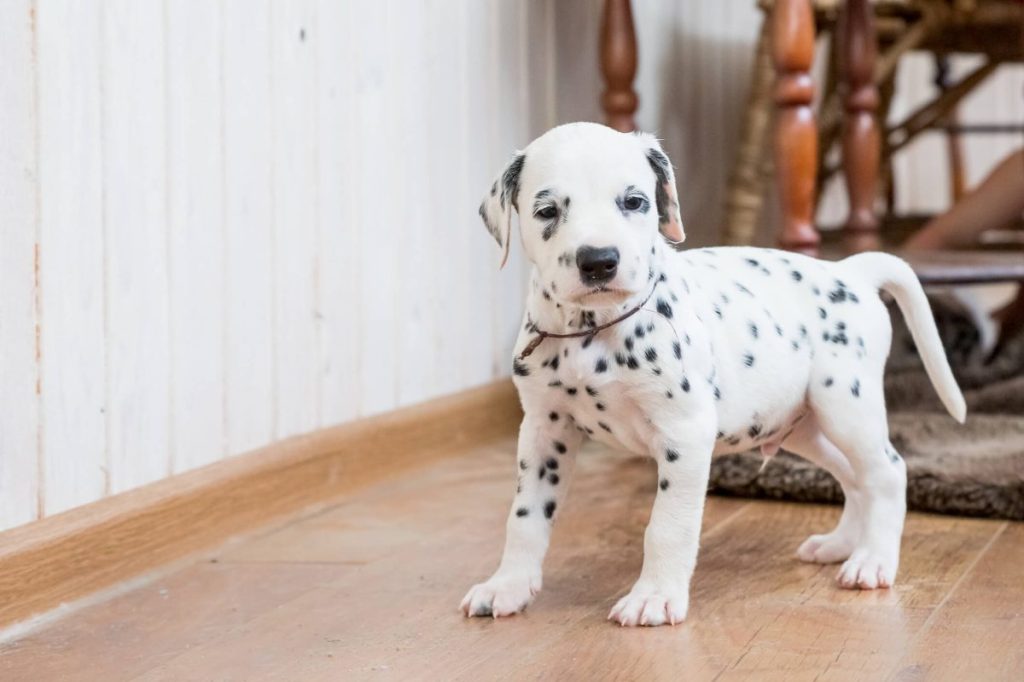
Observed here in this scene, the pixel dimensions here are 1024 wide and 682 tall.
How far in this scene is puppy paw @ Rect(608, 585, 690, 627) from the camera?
1.58 metres

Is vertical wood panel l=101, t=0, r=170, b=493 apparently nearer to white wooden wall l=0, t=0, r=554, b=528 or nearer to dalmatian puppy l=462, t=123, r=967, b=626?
white wooden wall l=0, t=0, r=554, b=528

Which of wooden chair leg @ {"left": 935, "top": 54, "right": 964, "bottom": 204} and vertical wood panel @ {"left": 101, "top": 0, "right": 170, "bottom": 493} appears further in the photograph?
wooden chair leg @ {"left": 935, "top": 54, "right": 964, "bottom": 204}

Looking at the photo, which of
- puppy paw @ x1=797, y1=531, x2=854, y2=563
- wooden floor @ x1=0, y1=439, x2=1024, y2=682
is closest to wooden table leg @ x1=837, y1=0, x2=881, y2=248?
wooden floor @ x1=0, y1=439, x2=1024, y2=682

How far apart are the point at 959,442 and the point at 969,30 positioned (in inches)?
53.0

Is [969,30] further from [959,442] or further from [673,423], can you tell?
[673,423]

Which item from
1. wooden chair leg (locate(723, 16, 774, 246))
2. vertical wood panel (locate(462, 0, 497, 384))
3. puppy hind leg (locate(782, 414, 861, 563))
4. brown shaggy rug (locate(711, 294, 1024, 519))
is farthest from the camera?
wooden chair leg (locate(723, 16, 774, 246))

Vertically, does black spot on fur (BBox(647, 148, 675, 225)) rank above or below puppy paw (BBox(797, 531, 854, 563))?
above

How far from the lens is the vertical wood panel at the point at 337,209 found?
91.0 inches

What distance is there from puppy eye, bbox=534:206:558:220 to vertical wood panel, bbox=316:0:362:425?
32.9 inches

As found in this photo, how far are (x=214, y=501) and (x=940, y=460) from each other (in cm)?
122

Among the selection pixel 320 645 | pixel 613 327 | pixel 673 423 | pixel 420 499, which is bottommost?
pixel 420 499

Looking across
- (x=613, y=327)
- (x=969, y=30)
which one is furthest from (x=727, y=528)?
(x=969, y=30)

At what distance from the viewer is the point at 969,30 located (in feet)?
11.0

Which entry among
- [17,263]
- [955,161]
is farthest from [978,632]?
[955,161]
